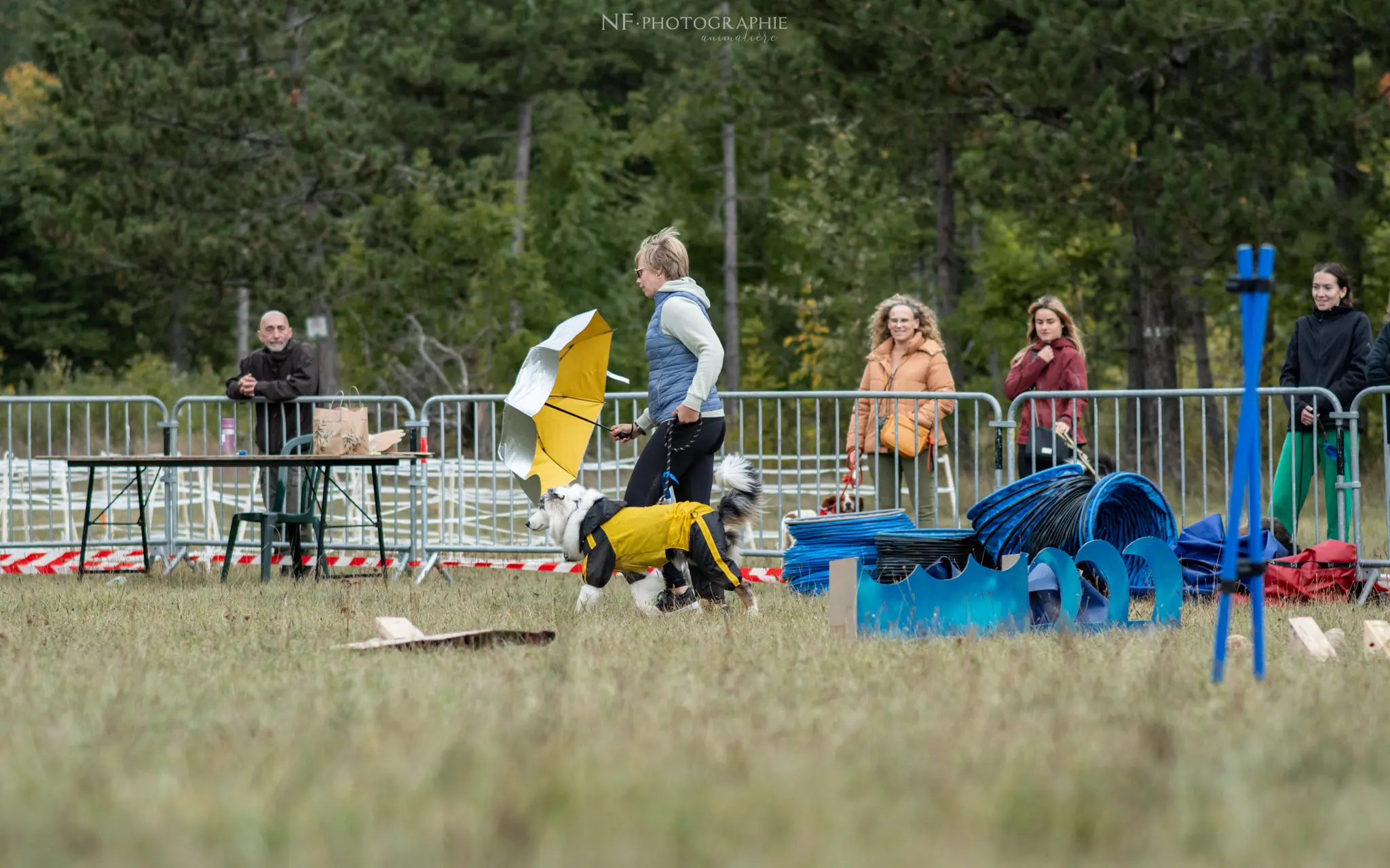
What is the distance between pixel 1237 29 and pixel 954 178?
1001 centimetres

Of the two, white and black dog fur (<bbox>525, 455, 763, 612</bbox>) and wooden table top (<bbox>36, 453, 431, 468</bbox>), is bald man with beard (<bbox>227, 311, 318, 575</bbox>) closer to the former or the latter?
wooden table top (<bbox>36, 453, 431, 468</bbox>)

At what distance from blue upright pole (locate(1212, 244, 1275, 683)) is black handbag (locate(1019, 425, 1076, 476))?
4.62m

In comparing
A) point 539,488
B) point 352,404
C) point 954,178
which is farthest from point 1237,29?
point 539,488

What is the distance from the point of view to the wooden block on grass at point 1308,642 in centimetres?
600

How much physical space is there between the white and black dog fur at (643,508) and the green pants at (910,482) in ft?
7.49

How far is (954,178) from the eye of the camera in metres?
28.9

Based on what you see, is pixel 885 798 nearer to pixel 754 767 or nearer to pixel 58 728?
pixel 754 767

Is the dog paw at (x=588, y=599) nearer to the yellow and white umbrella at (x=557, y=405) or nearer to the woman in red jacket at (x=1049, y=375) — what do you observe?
the yellow and white umbrella at (x=557, y=405)

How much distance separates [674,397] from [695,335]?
354mm

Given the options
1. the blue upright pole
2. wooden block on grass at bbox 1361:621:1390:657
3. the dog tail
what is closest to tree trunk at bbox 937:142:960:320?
the dog tail

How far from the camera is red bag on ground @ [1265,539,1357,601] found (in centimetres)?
873

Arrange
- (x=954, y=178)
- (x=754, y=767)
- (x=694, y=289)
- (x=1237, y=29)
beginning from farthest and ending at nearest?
(x=954, y=178), (x=1237, y=29), (x=694, y=289), (x=754, y=767)

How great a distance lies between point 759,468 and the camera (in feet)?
31.7

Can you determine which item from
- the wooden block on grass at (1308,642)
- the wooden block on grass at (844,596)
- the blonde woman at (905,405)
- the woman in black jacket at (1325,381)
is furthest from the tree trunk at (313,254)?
the wooden block on grass at (1308,642)
